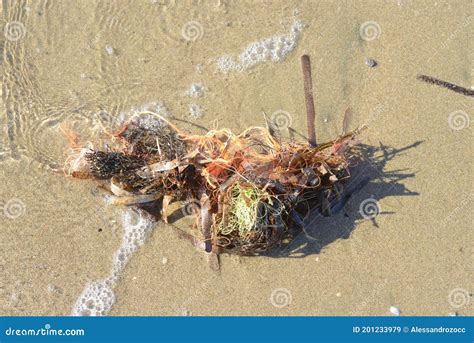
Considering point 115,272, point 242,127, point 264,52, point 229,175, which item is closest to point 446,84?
point 264,52

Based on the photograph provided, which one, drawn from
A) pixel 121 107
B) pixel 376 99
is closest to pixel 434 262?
pixel 376 99

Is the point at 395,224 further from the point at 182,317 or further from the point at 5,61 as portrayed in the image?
the point at 5,61

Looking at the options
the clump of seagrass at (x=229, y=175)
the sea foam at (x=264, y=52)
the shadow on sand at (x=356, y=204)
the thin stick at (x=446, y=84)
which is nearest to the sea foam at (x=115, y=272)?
the clump of seagrass at (x=229, y=175)

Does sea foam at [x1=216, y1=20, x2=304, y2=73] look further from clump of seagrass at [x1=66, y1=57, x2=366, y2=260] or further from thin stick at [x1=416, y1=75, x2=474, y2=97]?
thin stick at [x1=416, y1=75, x2=474, y2=97]

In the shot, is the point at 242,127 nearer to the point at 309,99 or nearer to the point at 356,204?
the point at 309,99

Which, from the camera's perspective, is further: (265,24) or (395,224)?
(265,24)

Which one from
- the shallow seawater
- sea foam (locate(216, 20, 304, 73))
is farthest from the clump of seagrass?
sea foam (locate(216, 20, 304, 73))

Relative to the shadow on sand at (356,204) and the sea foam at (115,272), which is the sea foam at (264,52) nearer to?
the shadow on sand at (356,204)
